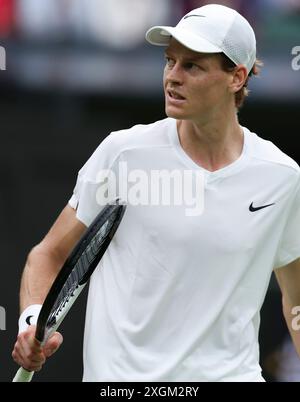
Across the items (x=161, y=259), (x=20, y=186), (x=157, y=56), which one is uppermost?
(x=161, y=259)

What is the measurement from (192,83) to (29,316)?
40.6 inches

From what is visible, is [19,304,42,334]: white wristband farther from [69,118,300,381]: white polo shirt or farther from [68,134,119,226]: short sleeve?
[68,134,119,226]: short sleeve

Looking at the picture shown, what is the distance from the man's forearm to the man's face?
0.72 m

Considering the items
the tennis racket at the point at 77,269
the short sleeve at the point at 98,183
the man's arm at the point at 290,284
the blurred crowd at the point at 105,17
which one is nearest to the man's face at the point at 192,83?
the short sleeve at the point at 98,183

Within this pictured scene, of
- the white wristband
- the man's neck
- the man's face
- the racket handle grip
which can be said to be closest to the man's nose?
the man's face

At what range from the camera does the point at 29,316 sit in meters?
4.29

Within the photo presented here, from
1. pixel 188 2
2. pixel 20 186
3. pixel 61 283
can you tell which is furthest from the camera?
pixel 188 2

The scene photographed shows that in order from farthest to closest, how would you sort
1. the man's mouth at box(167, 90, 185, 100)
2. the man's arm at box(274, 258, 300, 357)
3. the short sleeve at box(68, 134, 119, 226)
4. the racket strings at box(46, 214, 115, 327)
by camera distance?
the man's arm at box(274, 258, 300, 357)
the short sleeve at box(68, 134, 119, 226)
the man's mouth at box(167, 90, 185, 100)
the racket strings at box(46, 214, 115, 327)

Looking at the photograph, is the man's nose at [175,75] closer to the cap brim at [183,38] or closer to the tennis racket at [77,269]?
the cap brim at [183,38]

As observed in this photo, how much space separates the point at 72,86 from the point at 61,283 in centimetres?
651

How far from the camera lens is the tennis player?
14.1 feet

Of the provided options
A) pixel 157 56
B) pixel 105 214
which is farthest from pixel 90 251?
pixel 157 56

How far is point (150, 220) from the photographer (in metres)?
4.34

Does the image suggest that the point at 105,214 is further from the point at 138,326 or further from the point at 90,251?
the point at 138,326
